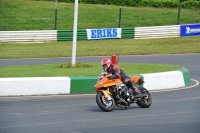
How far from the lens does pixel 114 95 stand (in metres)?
12.8

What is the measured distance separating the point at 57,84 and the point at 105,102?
2874 mm

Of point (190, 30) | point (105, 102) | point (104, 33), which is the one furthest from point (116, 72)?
point (190, 30)

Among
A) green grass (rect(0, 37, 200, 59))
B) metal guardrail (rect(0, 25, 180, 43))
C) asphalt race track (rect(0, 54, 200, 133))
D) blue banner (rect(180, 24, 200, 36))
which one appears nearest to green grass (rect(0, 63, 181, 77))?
asphalt race track (rect(0, 54, 200, 133))

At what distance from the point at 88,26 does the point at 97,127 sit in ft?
95.9

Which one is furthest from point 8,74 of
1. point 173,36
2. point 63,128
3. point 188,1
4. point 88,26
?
point 188,1

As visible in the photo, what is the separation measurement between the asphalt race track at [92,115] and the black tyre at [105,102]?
151 mm

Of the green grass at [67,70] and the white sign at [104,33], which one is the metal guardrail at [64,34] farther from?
the green grass at [67,70]

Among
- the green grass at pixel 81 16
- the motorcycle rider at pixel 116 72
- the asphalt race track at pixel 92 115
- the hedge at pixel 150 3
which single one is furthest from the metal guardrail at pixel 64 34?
the motorcycle rider at pixel 116 72

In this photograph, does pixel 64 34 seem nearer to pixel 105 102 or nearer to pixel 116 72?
pixel 116 72

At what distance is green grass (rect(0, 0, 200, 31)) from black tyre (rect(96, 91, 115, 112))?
80.7 feet

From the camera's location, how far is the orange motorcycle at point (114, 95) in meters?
12.5

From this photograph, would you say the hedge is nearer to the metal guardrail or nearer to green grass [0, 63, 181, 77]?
the metal guardrail

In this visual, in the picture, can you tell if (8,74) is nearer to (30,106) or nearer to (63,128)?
(30,106)

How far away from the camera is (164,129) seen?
33.7ft
